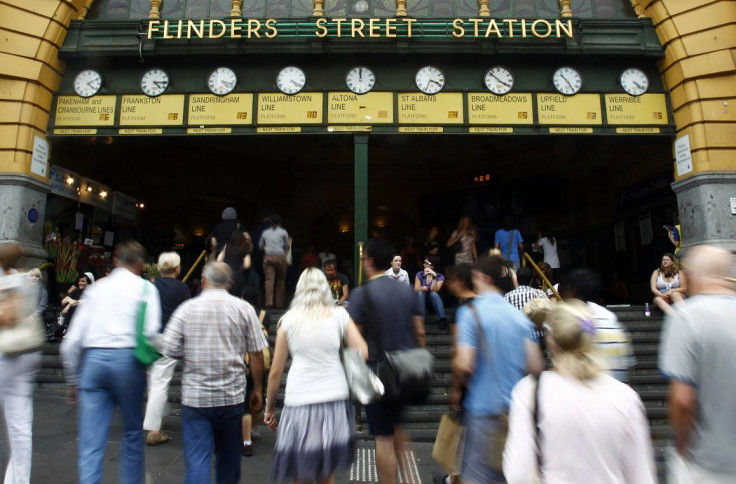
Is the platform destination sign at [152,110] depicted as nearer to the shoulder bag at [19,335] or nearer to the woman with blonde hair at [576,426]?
the shoulder bag at [19,335]

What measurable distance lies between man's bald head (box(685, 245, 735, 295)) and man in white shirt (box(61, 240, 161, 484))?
3538mm

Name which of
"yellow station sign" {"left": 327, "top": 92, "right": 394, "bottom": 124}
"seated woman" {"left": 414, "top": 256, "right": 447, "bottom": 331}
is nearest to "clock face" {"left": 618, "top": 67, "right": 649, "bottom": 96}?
"yellow station sign" {"left": 327, "top": 92, "right": 394, "bottom": 124}

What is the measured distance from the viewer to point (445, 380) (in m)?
6.86

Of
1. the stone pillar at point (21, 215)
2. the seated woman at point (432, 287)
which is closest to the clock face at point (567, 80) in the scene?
the seated woman at point (432, 287)

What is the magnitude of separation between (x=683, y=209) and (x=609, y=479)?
10086 millimetres

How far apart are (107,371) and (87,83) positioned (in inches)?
370

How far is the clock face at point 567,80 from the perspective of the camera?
408 inches

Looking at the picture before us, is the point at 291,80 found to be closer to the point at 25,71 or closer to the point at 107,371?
the point at 25,71

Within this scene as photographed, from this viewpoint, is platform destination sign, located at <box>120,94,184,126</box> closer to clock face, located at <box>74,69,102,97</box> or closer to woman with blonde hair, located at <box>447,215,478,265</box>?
clock face, located at <box>74,69,102,97</box>

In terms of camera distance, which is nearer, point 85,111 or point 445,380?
point 445,380

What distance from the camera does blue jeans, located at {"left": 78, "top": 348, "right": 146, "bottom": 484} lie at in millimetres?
3420

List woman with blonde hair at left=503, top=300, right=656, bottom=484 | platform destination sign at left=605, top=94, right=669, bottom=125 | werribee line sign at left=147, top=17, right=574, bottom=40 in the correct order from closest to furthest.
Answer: woman with blonde hair at left=503, top=300, right=656, bottom=484, werribee line sign at left=147, top=17, right=574, bottom=40, platform destination sign at left=605, top=94, right=669, bottom=125

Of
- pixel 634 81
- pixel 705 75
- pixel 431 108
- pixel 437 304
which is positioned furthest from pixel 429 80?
pixel 705 75

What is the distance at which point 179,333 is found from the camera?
3.34 meters
